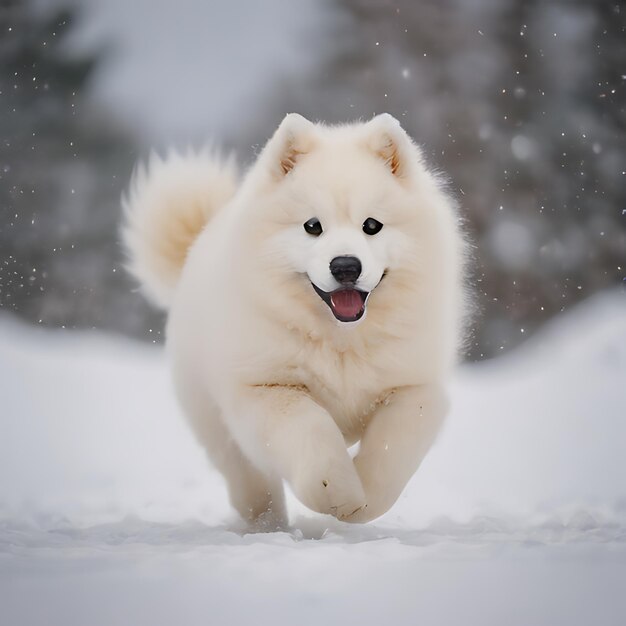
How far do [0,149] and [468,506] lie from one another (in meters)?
7.38

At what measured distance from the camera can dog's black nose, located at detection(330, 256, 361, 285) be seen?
10.0ft

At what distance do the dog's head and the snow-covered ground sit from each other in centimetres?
92

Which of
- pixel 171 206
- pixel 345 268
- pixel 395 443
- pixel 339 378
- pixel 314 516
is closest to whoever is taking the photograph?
pixel 345 268

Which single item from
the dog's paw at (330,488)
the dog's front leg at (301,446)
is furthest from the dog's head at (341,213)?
the dog's paw at (330,488)

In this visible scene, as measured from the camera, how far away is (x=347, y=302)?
3.22 meters

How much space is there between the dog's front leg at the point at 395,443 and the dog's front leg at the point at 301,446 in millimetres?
136

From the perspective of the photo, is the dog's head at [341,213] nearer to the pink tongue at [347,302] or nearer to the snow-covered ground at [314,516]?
the pink tongue at [347,302]

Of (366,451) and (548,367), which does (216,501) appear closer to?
(366,451)

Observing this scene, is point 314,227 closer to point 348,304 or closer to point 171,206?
point 348,304

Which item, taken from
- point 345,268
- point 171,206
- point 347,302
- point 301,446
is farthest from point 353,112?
point 301,446

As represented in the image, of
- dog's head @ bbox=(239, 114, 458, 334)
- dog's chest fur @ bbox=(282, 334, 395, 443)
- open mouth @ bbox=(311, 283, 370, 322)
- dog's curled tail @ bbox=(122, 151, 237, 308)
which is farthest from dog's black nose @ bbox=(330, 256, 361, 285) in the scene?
dog's curled tail @ bbox=(122, 151, 237, 308)

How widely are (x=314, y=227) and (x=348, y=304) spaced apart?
328mm

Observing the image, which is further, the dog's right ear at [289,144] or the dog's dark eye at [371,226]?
the dog's right ear at [289,144]

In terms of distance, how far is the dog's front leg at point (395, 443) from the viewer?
3275 mm
